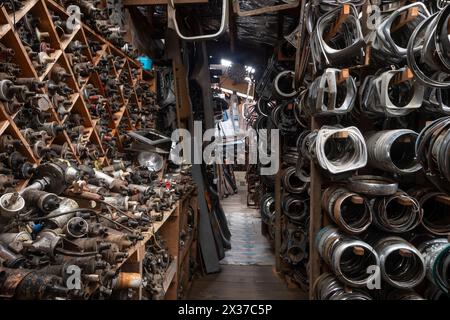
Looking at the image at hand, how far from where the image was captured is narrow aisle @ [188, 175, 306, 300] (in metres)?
3.33

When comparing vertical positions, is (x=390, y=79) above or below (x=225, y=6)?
below

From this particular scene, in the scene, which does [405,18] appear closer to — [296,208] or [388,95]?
[388,95]

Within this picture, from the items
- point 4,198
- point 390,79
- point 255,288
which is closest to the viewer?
point 4,198

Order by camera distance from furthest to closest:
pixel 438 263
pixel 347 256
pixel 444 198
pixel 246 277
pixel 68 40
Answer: pixel 246 277, pixel 347 256, pixel 444 198, pixel 438 263, pixel 68 40

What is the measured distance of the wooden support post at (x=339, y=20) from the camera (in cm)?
207

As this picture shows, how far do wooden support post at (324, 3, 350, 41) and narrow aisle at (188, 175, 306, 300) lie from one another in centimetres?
250

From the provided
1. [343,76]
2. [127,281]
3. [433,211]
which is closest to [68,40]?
[127,281]

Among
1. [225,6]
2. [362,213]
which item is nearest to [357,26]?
[225,6]

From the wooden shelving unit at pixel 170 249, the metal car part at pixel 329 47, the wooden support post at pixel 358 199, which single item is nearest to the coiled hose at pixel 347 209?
the wooden support post at pixel 358 199

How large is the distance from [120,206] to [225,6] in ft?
5.38

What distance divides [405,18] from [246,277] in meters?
2.99

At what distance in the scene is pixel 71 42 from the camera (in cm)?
179

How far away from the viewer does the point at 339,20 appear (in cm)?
219

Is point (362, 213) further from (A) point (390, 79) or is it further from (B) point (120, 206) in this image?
(B) point (120, 206)
